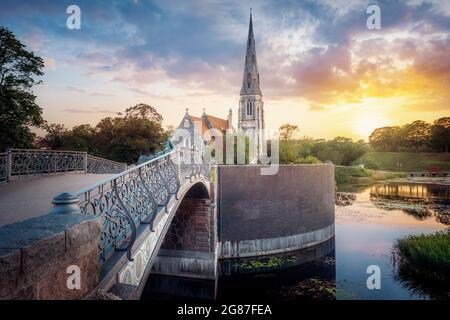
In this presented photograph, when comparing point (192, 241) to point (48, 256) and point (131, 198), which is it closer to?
point (131, 198)

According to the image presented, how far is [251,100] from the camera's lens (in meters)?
60.6

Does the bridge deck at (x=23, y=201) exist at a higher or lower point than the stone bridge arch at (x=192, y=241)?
higher

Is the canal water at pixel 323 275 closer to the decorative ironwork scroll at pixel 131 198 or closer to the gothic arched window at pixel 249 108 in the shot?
the decorative ironwork scroll at pixel 131 198

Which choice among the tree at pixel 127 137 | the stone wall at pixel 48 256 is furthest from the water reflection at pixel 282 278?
the tree at pixel 127 137

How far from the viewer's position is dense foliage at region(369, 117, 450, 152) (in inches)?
3186

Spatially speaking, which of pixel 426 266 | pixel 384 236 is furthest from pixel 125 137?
pixel 426 266

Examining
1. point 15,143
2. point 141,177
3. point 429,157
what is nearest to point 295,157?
point 15,143

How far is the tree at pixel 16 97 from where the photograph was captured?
652 inches

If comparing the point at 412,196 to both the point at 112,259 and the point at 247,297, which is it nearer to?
the point at 247,297

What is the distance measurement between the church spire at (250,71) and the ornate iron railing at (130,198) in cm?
5148

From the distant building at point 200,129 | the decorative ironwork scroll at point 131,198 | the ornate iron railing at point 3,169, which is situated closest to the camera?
the decorative ironwork scroll at point 131,198

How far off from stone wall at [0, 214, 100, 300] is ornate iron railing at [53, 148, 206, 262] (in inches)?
16.3

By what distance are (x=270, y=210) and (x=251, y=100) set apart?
143 feet

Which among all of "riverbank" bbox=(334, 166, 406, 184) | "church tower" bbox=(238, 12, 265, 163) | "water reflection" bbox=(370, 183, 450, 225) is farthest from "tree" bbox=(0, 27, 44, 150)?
"riverbank" bbox=(334, 166, 406, 184)
